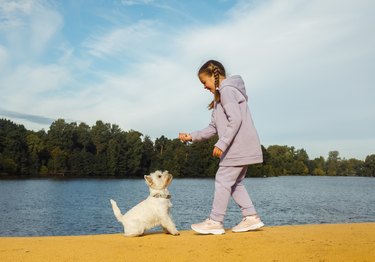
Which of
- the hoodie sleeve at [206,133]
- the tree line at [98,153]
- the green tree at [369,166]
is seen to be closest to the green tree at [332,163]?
the green tree at [369,166]

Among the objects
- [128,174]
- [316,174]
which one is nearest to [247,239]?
[128,174]

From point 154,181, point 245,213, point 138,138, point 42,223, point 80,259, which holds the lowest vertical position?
point 42,223

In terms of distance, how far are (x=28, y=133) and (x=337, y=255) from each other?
99.2 meters

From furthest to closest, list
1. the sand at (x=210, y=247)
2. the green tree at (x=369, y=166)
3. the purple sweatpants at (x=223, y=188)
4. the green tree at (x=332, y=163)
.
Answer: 1. the green tree at (x=332, y=163)
2. the green tree at (x=369, y=166)
3. the purple sweatpants at (x=223, y=188)
4. the sand at (x=210, y=247)

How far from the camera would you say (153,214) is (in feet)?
17.7

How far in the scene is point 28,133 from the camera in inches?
3782

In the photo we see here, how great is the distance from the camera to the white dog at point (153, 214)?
17.4ft

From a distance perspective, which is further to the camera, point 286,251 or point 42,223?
point 42,223

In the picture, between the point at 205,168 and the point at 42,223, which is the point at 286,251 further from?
the point at 205,168

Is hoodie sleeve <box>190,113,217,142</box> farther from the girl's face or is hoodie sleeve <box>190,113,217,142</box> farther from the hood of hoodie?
the hood of hoodie

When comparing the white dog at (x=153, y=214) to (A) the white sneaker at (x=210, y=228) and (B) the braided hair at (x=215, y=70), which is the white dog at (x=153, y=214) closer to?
(A) the white sneaker at (x=210, y=228)

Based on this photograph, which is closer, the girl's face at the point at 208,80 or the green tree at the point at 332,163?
the girl's face at the point at 208,80

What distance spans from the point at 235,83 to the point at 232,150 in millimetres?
842

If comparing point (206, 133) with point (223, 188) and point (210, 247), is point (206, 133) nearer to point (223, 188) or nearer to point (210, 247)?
point (223, 188)
